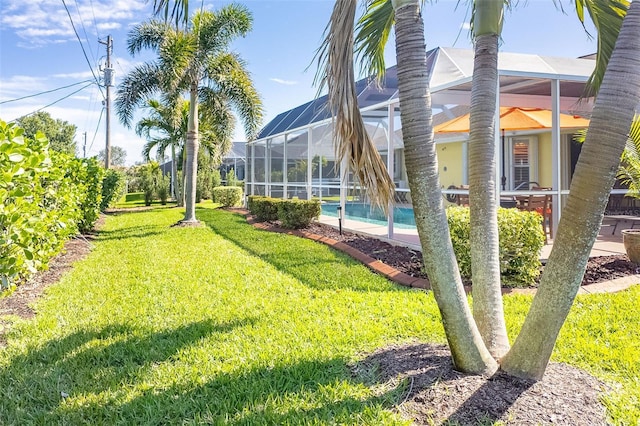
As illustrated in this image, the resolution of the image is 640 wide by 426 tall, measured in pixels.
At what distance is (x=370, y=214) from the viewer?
10.5 m

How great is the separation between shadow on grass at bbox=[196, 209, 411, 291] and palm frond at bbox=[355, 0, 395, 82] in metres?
2.72

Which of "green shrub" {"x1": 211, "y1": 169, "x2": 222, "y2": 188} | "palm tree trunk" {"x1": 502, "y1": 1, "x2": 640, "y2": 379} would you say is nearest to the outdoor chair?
"palm tree trunk" {"x1": 502, "y1": 1, "x2": 640, "y2": 379}

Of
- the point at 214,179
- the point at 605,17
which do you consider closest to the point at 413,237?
the point at 605,17

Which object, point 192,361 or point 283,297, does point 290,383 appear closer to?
point 192,361

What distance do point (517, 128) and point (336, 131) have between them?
24.8ft

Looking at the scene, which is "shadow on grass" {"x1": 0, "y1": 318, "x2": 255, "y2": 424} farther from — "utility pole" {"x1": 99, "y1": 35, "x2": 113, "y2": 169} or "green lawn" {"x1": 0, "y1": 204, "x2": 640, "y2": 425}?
"utility pole" {"x1": 99, "y1": 35, "x2": 113, "y2": 169}

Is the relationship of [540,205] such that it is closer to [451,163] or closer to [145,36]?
[451,163]

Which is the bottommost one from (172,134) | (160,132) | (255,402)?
(255,402)

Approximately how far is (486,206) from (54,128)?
51.2 m

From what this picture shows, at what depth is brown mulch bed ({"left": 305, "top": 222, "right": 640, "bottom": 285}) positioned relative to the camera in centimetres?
614

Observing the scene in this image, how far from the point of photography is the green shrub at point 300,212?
11.3m

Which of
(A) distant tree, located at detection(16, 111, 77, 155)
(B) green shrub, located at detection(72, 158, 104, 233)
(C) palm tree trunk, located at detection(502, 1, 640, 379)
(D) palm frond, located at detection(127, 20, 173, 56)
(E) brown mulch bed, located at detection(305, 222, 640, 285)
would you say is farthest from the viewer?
(A) distant tree, located at detection(16, 111, 77, 155)

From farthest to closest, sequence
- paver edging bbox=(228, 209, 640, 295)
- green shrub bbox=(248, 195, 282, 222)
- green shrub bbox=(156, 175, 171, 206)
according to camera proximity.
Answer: green shrub bbox=(156, 175, 171, 206) → green shrub bbox=(248, 195, 282, 222) → paver edging bbox=(228, 209, 640, 295)

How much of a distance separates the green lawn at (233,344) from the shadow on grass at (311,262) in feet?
0.18
